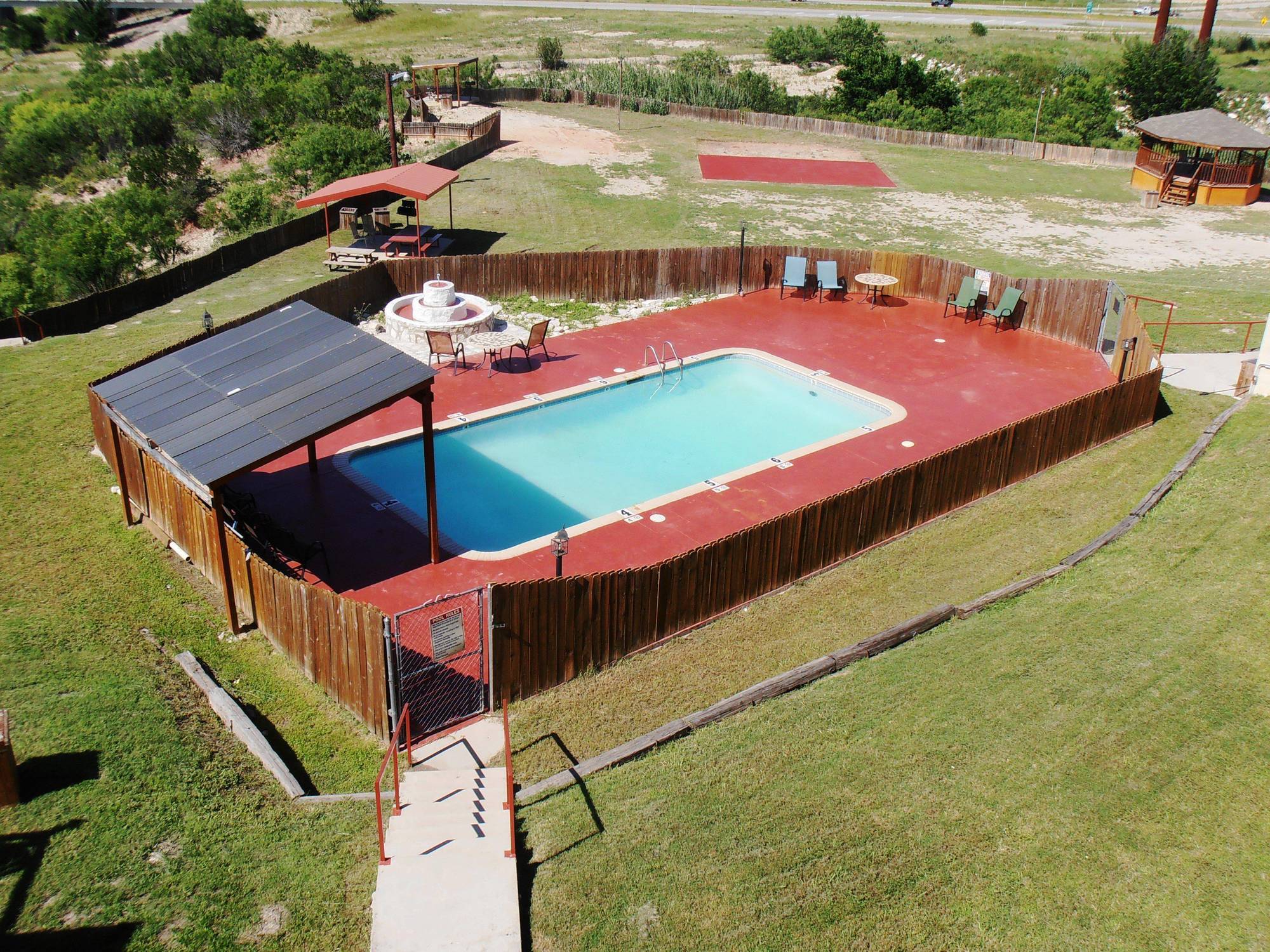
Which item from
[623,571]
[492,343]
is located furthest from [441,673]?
[492,343]

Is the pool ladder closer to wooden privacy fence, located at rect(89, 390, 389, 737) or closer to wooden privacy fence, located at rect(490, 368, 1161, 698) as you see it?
wooden privacy fence, located at rect(490, 368, 1161, 698)

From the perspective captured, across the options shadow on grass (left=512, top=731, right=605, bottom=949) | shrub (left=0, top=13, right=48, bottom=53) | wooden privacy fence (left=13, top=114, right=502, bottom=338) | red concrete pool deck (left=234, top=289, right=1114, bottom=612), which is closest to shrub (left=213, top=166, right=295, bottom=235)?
wooden privacy fence (left=13, top=114, right=502, bottom=338)

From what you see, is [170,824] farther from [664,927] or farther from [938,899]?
[938,899]

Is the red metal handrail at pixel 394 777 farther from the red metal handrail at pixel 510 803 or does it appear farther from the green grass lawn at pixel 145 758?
the red metal handrail at pixel 510 803

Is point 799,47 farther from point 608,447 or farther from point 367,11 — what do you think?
point 608,447

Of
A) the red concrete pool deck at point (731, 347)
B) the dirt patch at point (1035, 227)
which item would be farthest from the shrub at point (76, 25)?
the red concrete pool deck at point (731, 347)

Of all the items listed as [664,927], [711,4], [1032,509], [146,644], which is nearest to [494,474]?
[146,644]
